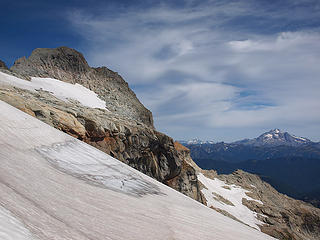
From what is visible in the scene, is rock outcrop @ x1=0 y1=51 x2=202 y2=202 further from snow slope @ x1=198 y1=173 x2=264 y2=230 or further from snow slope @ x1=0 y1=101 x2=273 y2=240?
snow slope @ x1=198 y1=173 x2=264 y2=230

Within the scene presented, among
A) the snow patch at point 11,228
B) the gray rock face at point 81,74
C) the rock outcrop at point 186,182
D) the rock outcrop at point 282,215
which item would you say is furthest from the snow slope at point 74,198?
the rock outcrop at point 282,215

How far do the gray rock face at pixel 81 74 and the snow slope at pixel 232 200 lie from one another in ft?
70.6

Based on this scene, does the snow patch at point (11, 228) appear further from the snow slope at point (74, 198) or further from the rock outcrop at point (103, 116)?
the rock outcrop at point (103, 116)

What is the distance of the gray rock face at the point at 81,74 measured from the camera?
2972 cm

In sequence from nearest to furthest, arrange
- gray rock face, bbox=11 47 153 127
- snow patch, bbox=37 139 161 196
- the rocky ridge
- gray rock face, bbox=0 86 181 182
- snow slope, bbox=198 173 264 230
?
snow patch, bbox=37 139 161 196
gray rock face, bbox=0 86 181 182
gray rock face, bbox=11 47 153 127
the rocky ridge
snow slope, bbox=198 173 264 230

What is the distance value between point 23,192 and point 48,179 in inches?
28.6

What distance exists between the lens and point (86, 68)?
116 feet

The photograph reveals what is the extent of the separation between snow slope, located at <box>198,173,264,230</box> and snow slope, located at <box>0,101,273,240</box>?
3661 centimetres

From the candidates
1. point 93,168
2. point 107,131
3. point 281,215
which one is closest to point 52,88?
point 107,131

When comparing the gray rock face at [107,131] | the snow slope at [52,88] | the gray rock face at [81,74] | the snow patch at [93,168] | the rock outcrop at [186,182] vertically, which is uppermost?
the gray rock face at [81,74]

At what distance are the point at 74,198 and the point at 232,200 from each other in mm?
54673

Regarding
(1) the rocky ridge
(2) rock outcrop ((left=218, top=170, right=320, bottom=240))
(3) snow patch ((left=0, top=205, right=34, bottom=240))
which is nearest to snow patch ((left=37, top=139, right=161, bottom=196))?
(3) snow patch ((left=0, top=205, right=34, bottom=240))

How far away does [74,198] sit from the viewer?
288 cm

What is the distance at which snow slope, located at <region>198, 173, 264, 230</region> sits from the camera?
4089 centimetres
